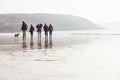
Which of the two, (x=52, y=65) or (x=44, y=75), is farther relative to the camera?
(x=52, y=65)

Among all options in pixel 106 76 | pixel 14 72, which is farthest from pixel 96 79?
pixel 14 72

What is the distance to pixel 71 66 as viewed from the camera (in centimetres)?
1836

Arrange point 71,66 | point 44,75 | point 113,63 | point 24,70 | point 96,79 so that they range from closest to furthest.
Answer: point 96,79, point 44,75, point 24,70, point 71,66, point 113,63

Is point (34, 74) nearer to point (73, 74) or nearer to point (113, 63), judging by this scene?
point (73, 74)

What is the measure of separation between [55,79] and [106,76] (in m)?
2.30

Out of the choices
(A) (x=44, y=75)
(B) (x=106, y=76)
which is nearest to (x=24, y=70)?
(A) (x=44, y=75)

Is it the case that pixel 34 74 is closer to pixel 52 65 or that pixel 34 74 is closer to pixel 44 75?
pixel 44 75

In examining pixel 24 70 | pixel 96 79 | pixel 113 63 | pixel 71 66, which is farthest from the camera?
pixel 113 63

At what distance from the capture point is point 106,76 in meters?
14.8

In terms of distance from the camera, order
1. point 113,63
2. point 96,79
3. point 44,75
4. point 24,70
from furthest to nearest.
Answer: point 113,63
point 24,70
point 44,75
point 96,79

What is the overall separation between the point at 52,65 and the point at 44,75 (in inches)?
144

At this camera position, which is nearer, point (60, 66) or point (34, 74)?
point (34, 74)

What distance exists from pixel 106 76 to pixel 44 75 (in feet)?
8.92

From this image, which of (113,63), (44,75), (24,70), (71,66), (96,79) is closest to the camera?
(96,79)
